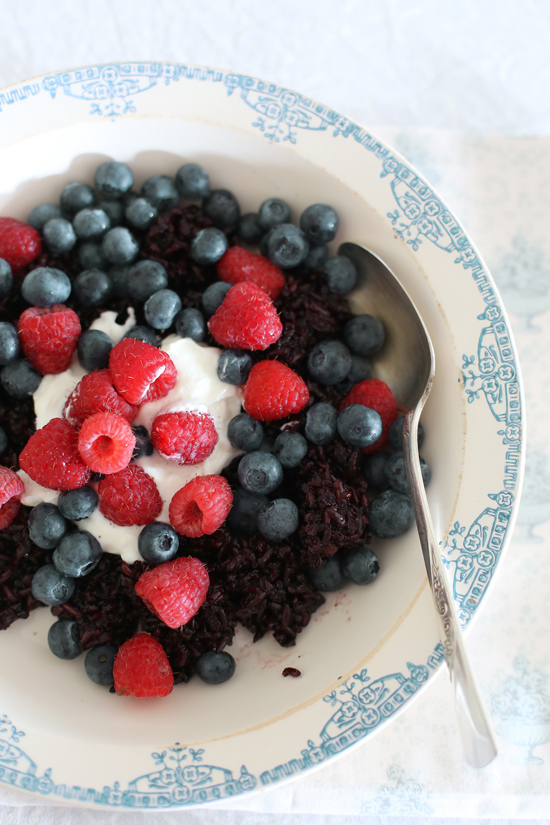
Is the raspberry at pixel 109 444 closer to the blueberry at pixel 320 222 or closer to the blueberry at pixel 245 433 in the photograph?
the blueberry at pixel 245 433

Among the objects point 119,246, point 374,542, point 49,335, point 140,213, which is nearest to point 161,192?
point 140,213

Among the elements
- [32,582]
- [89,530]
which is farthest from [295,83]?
[32,582]

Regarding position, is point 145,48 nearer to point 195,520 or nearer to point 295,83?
point 295,83

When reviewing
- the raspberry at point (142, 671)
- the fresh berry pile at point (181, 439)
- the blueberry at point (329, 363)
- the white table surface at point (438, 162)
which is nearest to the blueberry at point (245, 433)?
the fresh berry pile at point (181, 439)

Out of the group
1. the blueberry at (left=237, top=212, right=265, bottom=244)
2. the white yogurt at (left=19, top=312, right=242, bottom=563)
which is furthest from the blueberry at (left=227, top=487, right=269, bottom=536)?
the blueberry at (left=237, top=212, right=265, bottom=244)

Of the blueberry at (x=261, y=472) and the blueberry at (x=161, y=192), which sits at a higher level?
the blueberry at (x=161, y=192)

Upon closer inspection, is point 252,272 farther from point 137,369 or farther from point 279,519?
point 279,519
